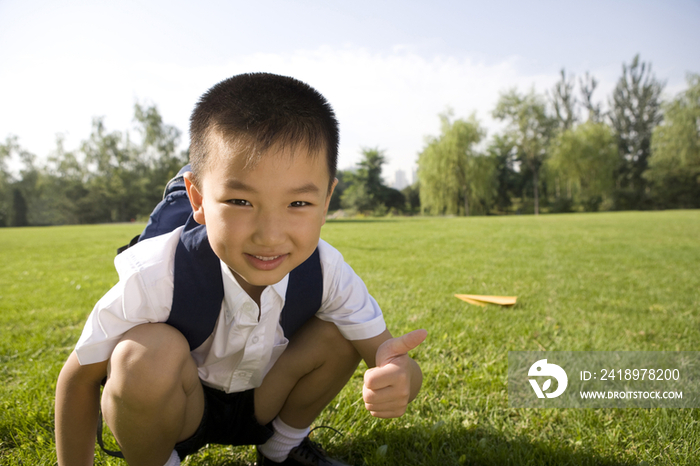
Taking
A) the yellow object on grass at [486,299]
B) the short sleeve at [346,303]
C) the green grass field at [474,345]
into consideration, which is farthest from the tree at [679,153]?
the short sleeve at [346,303]

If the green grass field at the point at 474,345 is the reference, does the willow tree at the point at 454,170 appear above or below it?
above

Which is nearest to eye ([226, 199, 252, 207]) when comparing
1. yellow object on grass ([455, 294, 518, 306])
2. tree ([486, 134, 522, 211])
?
yellow object on grass ([455, 294, 518, 306])

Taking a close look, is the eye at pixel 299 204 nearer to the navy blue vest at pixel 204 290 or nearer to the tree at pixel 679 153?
the navy blue vest at pixel 204 290

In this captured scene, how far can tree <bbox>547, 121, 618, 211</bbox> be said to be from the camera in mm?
30422

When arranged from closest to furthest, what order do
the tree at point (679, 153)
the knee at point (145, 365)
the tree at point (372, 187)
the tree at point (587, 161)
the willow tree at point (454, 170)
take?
the knee at point (145, 365) → the willow tree at point (454, 170) → the tree at point (679, 153) → the tree at point (587, 161) → the tree at point (372, 187)

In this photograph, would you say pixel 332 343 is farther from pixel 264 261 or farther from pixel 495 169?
pixel 495 169

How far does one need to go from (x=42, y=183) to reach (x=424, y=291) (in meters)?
45.4

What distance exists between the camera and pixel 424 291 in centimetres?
369

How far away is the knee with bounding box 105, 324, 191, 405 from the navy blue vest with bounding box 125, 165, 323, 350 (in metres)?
0.08

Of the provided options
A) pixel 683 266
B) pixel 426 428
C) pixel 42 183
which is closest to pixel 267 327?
pixel 426 428

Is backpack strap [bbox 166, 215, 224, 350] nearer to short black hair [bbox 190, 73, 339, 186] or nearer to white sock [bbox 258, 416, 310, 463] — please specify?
short black hair [bbox 190, 73, 339, 186]

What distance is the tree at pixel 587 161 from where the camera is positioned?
30.4 meters

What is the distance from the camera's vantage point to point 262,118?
106 centimetres

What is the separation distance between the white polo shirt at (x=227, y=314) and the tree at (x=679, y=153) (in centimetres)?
3728
